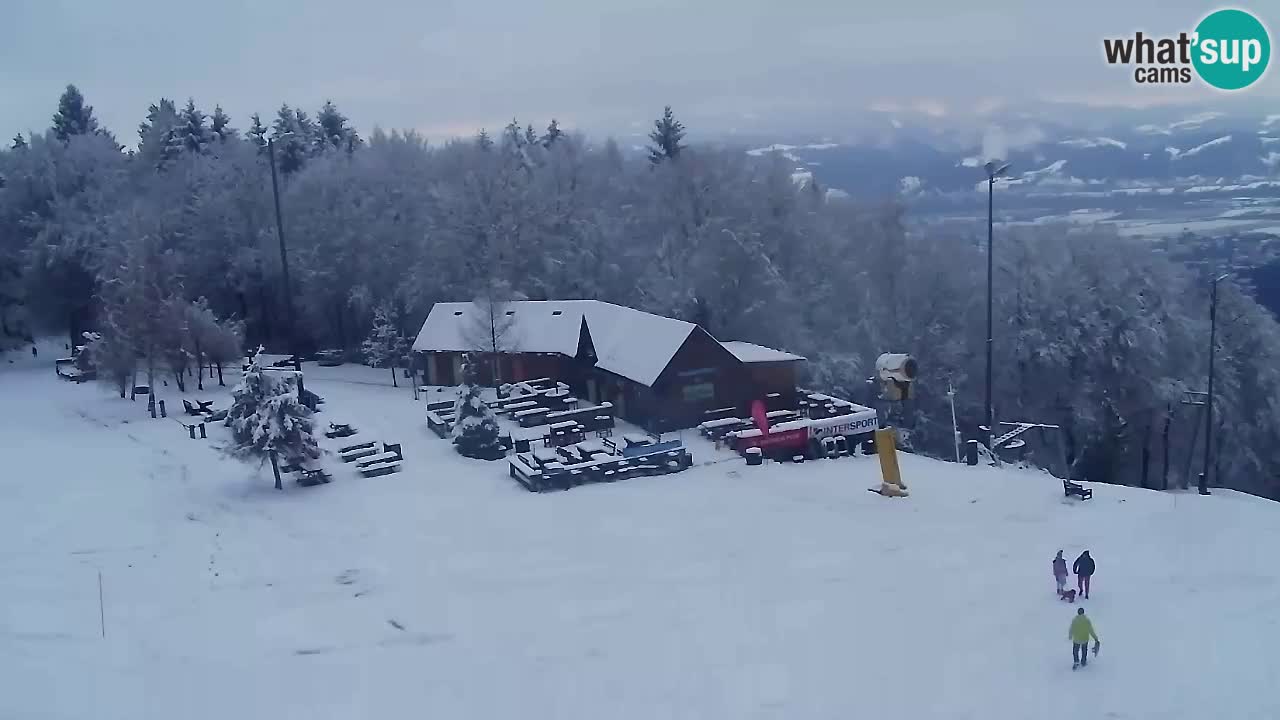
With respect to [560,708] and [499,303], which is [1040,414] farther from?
[560,708]

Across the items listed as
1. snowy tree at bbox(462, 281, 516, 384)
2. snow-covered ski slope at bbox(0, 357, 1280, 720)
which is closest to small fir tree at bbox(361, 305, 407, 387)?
snowy tree at bbox(462, 281, 516, 384)

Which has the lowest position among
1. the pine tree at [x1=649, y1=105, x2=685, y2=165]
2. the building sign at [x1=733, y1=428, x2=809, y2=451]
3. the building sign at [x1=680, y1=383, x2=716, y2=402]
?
the building sign at [x1=733, y1=428, x2=809, y2=451]

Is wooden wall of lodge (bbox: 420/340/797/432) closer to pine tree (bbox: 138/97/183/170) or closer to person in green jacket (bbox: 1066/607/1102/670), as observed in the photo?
person in green jacket (bbox: 1066/607/1102/670)

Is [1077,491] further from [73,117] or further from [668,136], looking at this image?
[73,117]

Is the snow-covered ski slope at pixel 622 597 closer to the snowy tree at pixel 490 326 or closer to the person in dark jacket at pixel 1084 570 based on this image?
the person in dark jacket at pixel 1084 570

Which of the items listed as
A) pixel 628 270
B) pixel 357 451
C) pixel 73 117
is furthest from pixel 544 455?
pixel 73 117

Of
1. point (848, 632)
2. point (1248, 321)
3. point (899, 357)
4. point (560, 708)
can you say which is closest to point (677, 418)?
point (899, 357)

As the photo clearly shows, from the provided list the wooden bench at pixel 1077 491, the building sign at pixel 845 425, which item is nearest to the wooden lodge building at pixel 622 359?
the building sign at pixel 845 425
